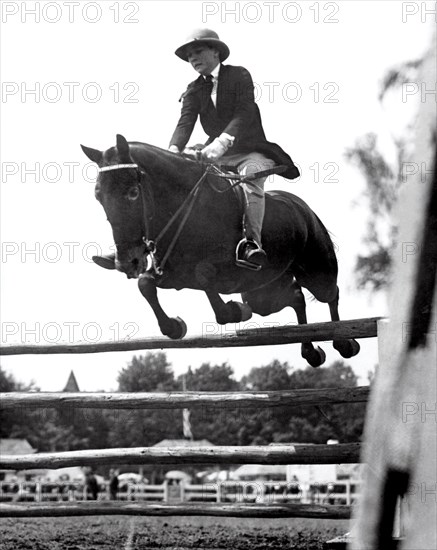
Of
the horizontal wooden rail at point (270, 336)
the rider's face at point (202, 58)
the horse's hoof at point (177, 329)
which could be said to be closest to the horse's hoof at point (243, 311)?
the horizontal wooden rail at point (270, 336)

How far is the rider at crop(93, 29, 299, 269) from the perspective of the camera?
7.55 metres

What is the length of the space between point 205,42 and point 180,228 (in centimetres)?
174

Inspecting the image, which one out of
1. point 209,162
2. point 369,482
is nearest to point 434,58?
point 369,482

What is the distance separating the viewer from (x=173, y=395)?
7883 mm

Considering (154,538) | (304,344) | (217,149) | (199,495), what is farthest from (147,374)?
(217,149)

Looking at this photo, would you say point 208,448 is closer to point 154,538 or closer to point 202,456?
point 202,456

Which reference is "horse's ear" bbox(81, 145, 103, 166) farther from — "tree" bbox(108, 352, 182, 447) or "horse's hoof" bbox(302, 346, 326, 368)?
"tree" bbox(108, 352, 182, 447)

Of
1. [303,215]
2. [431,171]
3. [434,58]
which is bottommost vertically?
[431,171]

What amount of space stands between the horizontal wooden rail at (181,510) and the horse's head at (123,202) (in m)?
2.33

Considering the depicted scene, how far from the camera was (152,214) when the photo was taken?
6977 mm

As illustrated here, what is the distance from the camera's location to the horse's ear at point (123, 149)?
678 centimetres

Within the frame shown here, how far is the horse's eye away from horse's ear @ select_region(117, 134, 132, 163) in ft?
0.80

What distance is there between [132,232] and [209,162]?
1.06 metres

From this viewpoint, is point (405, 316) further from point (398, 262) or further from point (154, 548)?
point (154, 548)
